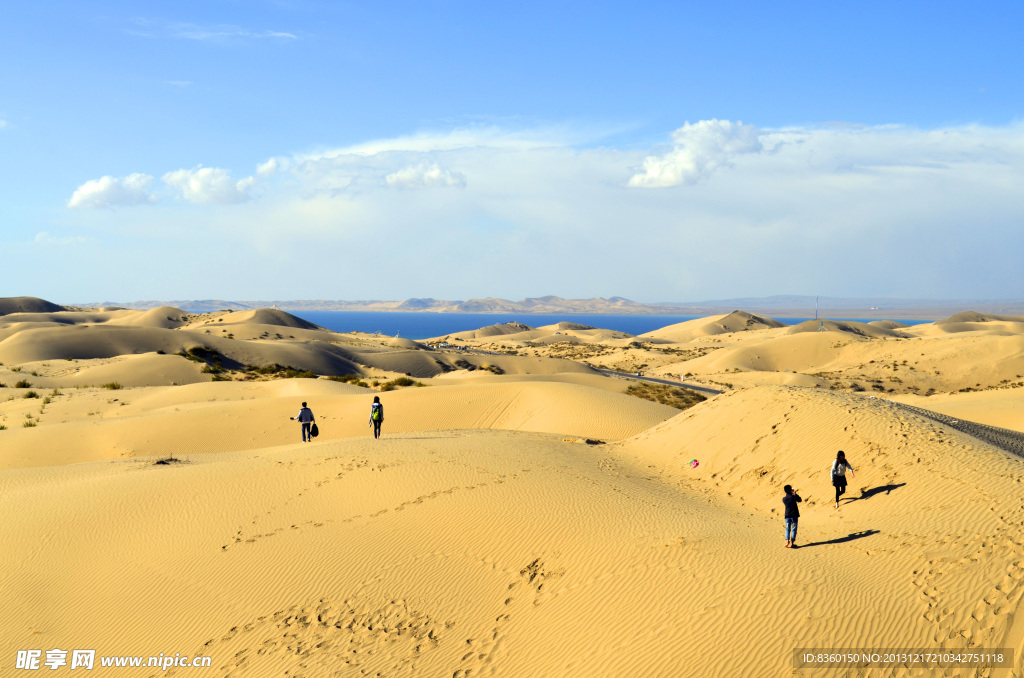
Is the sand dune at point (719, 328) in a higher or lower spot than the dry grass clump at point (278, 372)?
higher

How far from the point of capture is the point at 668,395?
2936 centimetres

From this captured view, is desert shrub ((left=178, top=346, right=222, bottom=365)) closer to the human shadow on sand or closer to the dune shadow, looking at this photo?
the human shadow on sand

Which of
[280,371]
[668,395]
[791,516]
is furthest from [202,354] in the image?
[791,516]

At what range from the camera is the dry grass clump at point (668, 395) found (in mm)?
27783

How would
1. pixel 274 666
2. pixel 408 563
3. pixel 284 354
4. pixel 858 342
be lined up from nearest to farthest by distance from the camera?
pixel 274 666 → pixel 408 563 → pixel 284 354 → pixel 858 342

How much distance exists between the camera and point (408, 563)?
9.05m

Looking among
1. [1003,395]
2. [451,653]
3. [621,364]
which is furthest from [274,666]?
[621,364]

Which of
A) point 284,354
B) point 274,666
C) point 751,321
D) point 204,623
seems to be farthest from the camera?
point 751,321

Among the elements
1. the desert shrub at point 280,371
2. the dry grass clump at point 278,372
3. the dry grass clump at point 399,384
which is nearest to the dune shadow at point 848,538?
the dry grass clump at point 399,384

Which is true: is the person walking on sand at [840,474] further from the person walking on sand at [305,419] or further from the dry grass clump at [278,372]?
the dry grass clump at [278,372]

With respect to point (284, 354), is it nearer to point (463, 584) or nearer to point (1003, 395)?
point (463, 584)

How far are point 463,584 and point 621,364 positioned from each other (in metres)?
48.6

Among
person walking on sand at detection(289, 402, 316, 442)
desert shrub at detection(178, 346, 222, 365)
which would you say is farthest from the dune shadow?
desert shrub at detection(178, 346, 222, 365)

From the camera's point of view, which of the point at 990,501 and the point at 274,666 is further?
the point at 990,501
